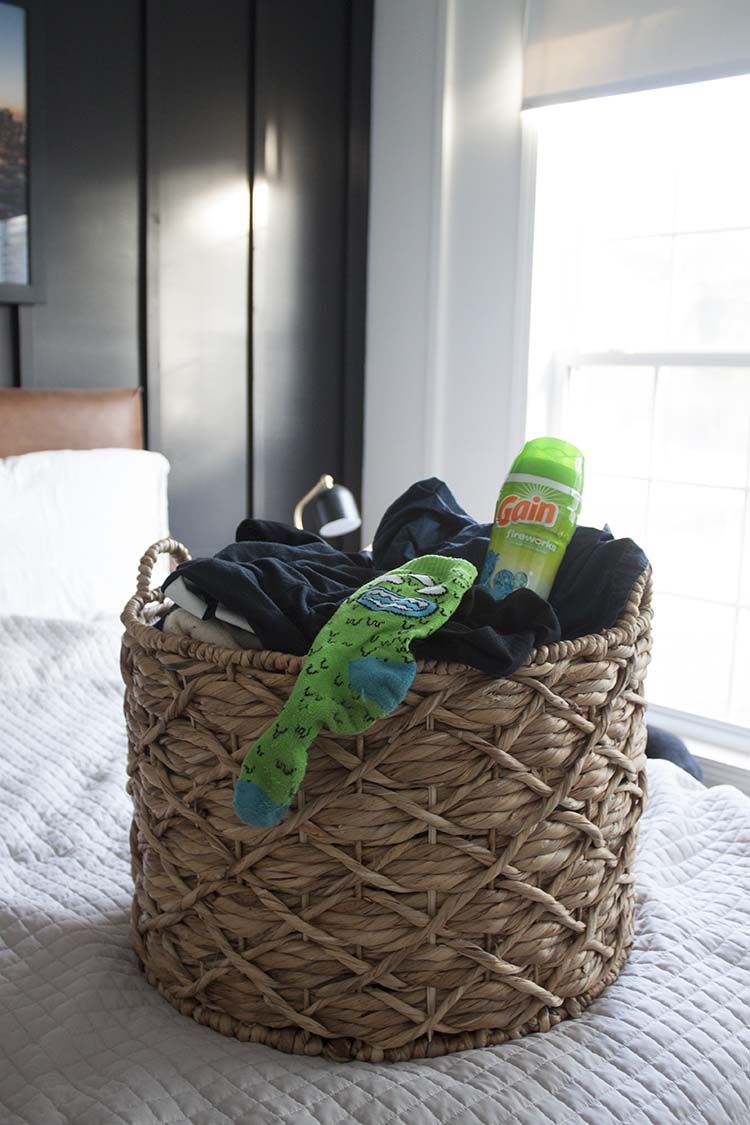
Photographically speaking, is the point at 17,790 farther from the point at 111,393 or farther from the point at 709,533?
the point at 709,533

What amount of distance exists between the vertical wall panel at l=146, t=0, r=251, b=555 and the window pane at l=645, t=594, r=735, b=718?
1.23 meters

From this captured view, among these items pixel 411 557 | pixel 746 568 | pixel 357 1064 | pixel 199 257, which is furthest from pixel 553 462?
pixel 199 257

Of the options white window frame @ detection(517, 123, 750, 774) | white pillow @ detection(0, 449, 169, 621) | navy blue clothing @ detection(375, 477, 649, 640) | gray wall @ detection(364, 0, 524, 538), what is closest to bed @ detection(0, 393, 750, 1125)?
navy blue clothing @ detection(375, 477, 649, 640)

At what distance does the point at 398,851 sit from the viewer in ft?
2.07

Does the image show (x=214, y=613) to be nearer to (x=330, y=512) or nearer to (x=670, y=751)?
(x=330, y=512)

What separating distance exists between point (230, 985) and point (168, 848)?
0.32 feet

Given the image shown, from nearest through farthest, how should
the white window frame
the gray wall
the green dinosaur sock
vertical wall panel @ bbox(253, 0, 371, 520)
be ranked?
1. the green dinosaur sock
2. the white window frame
3. the gray wall
4. vertical wall panel @ bbox(253, 0, 371, 520)

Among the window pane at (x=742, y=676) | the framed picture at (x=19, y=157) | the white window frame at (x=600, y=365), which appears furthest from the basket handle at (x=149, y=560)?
the window pane at (x=742, y=676)

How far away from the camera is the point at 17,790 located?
3.95 feet

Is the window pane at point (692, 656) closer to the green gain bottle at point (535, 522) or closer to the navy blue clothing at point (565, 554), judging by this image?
the navy blue clothing at point (565, 554)

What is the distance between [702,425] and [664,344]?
0.78 ft

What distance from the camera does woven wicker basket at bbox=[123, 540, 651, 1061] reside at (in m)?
0.63

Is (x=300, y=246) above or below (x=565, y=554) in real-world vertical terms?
above

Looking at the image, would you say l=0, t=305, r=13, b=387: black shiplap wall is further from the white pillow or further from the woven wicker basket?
the woven wicker basket
